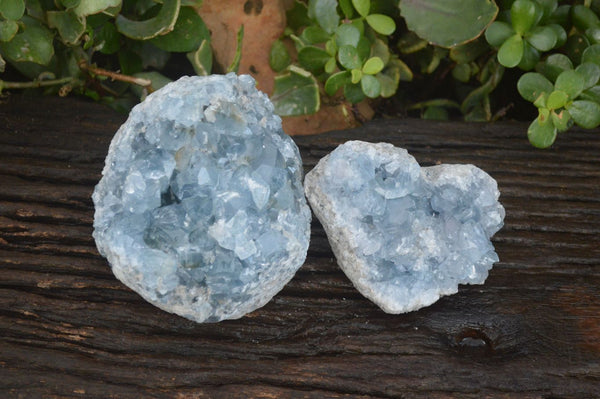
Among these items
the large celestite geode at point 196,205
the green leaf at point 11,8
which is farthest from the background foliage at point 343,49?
the large celestite geode at point 196,205

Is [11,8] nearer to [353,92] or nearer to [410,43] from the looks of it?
[353,92]

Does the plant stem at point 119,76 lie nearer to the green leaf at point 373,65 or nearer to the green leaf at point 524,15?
the green leaf at point 373,65

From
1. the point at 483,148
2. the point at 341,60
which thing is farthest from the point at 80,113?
the point at 483,148

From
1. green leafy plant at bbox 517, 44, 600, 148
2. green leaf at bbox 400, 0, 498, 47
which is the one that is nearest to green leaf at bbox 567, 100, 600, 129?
green leafy plant at bbox 517, 44, 600, 148

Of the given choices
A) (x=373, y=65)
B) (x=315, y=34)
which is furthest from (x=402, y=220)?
(x=315, y=34)

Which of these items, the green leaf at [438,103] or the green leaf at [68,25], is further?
the green leaf at [438,103]

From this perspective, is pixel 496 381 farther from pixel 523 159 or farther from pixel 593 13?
pixel 593 13

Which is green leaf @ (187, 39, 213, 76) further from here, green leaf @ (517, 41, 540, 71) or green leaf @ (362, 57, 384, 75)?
green leaf @ (517, 41, 540, 71)
